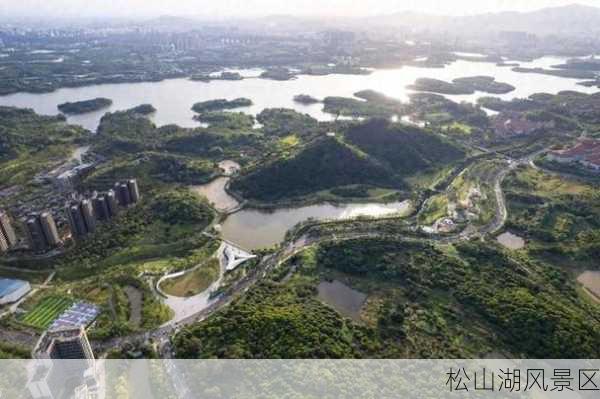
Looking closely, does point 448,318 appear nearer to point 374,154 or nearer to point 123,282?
point 123,282

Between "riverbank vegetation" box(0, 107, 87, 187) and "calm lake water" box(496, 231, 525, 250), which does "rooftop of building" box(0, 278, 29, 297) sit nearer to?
"riverbank vegetation" box(0, 107, 87, 187)

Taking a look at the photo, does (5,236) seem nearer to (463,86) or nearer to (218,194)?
(218,194)

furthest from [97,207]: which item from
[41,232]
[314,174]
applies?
[314,174]

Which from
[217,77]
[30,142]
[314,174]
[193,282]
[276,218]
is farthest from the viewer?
[217,77]

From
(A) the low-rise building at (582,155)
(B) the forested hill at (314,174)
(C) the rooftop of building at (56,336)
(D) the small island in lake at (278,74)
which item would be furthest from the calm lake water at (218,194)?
(D) the small island in lake at (278,74)

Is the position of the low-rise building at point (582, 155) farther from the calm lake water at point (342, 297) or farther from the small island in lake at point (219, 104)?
the small island in lake at point (219, 104)

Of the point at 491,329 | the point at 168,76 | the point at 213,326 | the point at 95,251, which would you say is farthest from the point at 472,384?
the point at 168,76
